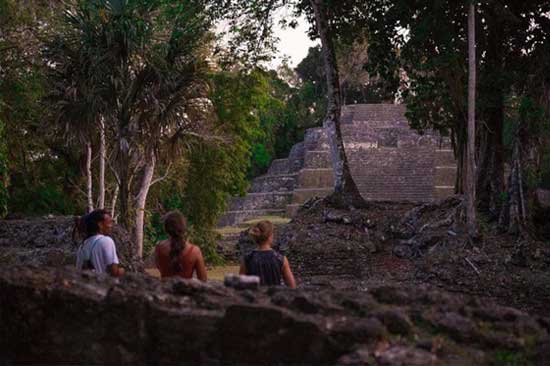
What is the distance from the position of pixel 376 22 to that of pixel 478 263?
591cm

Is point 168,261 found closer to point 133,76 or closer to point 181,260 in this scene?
point 181,260

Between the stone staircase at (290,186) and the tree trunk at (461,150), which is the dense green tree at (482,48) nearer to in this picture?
the tree trunk at (461,150)

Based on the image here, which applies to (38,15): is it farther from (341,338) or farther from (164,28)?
(341,338)

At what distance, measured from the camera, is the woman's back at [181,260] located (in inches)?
252

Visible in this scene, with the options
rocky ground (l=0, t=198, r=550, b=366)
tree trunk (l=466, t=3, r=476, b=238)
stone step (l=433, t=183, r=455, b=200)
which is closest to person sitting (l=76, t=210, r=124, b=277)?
rocky ground (l=0, t=198, r=550, b=366)

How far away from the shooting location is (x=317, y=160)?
37.2 m

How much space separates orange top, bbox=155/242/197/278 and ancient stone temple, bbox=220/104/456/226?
88.7ft

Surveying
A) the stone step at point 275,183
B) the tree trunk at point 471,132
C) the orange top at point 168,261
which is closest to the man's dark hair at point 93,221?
the orange top at point 168,261

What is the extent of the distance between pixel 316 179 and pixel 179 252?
96.8ft

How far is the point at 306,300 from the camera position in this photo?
4.93m

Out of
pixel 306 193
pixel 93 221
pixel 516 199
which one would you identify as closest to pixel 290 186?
pixel 306 193

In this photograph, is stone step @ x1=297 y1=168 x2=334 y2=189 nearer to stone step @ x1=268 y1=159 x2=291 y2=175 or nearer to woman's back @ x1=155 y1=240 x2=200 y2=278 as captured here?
stone step @ x1=268 y1=159 x2=291 y2=175

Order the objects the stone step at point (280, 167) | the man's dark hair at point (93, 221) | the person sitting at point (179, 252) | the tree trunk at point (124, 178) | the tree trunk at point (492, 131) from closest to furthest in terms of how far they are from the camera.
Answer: the person sitting at point (179, 252) < the man's dark hair at point (93, 221) < the tree trunk at point (124, 178) < the tree trunk at point (492, 131) < the stone step at point (280, 167)

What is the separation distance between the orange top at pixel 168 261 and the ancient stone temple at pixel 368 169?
2703 cm
